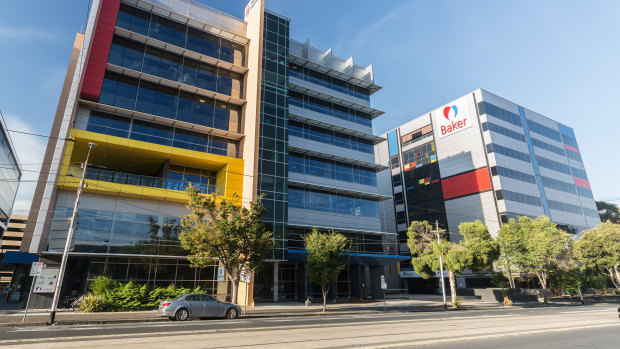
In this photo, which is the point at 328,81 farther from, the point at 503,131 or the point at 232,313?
the point at 503,131

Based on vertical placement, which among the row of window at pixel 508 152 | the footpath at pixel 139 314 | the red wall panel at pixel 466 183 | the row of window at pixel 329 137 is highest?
the row of window at pixel 508 152

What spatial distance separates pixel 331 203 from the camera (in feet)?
142

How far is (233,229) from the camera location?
77.1 feet

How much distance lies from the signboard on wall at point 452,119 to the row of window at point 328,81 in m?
23.4

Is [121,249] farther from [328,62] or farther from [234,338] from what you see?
[328,62]

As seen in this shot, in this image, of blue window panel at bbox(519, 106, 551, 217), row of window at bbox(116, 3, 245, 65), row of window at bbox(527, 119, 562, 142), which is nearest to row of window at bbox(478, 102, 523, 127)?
blue window panel at bbox(519, 106, 551, 217)

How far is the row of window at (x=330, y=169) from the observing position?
139 ft

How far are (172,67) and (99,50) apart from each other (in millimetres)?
6695

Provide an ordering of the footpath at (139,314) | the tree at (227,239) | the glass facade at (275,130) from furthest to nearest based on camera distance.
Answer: the glass facade at (275,130) → the tree at (227,239) → the footpath at (139,314)

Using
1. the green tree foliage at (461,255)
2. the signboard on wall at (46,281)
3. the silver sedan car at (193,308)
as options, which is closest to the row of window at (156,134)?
the signboard on wall at (46,281)

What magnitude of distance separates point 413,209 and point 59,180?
60795mm

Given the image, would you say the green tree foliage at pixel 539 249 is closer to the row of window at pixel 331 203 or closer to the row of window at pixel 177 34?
the row of window at pixel 331 203

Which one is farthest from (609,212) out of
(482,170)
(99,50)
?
(99,50)

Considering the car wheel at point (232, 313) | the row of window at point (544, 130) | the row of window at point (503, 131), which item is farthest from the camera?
the row of window at point (544, 130)
